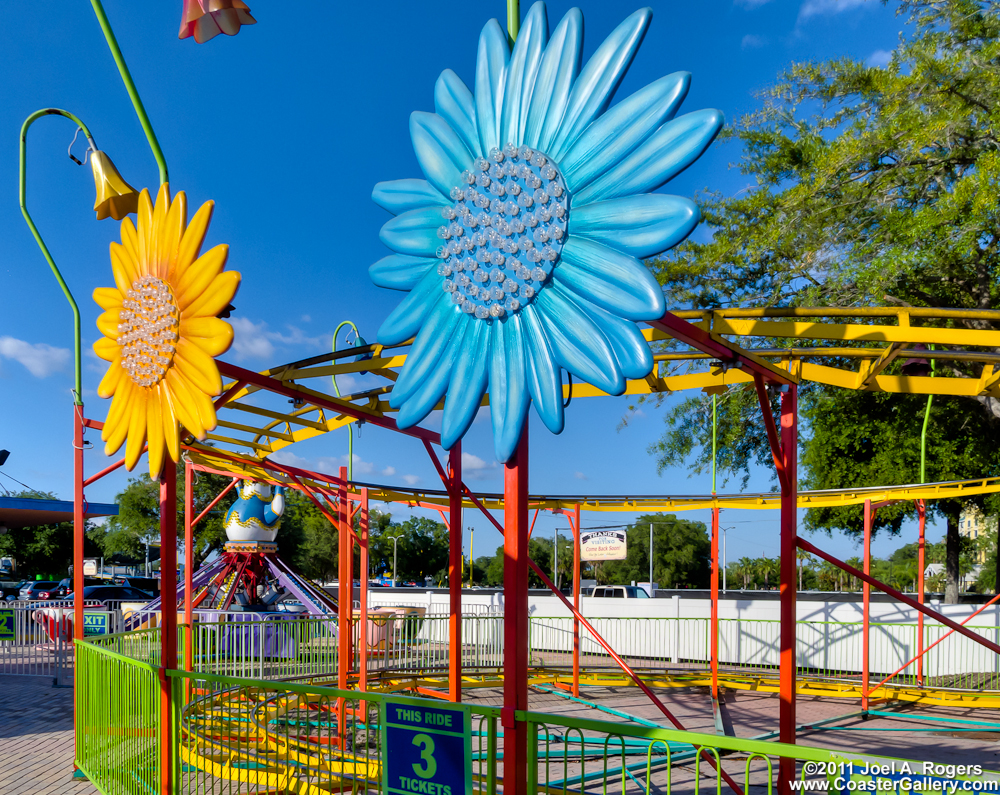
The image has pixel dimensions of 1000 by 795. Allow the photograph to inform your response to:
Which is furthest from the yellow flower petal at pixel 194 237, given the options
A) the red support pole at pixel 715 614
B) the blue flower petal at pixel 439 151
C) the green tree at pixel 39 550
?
the green tree at pixel 39 550

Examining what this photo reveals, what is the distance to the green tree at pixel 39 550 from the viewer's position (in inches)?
2189

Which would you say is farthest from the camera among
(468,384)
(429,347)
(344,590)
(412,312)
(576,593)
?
(576,593)

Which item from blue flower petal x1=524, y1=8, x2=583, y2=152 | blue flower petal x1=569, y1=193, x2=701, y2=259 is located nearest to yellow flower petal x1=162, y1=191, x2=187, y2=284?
blue flower petal x1=524, y1=8, x2=583, y2=152

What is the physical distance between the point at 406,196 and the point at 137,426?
8.84ft

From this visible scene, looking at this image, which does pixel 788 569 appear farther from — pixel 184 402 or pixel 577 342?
pixel 184 402

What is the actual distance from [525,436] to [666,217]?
4.59ft

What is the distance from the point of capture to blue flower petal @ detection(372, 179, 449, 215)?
A: 15.0ft

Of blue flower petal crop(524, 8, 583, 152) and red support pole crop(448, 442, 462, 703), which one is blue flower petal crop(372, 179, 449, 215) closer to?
blue flower petal crop(524, 8, 583, 152)

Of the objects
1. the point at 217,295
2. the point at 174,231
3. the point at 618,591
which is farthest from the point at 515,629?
the point at 618,591

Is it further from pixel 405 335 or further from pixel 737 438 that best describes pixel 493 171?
pixel 737 438

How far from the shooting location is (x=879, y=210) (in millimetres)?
15156

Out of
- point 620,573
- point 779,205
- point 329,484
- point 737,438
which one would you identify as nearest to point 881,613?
point 737,438

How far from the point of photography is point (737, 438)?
19672mm

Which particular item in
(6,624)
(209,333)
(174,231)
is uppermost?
(174,231)
